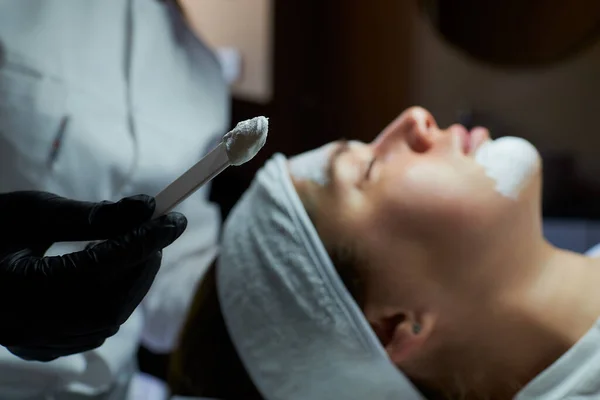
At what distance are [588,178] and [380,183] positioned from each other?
1.83 feet

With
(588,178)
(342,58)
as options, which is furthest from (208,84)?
(588,178)

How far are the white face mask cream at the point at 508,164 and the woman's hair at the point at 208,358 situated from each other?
0.36 m

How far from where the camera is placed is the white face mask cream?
2.12ft

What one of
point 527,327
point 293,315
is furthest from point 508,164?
point 293,315

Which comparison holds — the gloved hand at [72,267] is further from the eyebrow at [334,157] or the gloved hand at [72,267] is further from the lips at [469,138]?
the lips at [469,138]

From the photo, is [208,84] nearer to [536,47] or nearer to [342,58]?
[342,58]

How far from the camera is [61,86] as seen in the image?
0.77 meters

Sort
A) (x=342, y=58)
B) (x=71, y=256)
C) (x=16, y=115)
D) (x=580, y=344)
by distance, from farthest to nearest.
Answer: (x=342, y=58), (x=16, y=115), (x=580, y=344), (x=71, y=256)

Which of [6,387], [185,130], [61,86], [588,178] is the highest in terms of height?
[61,86]

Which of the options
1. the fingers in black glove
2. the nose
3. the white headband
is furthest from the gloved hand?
the nose

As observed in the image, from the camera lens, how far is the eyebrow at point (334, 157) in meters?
0.69

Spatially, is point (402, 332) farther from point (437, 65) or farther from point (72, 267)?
point (437, 65)

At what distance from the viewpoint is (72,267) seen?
466 mm

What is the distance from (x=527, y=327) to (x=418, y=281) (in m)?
0.12
